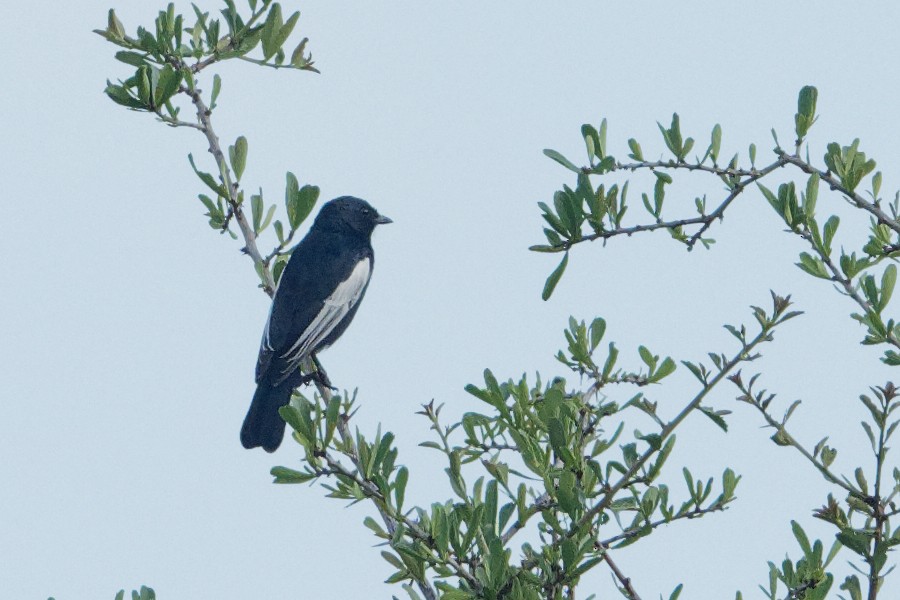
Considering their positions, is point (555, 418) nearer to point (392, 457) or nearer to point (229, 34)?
point (392, 457)

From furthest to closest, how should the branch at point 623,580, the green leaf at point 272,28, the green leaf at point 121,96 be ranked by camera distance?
the green leaf at point 272,28, the green leaf at point 121,96, the branch at point 623,580

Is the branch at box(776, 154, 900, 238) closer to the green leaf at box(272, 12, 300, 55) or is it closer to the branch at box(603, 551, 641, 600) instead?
the branch at box(603, 551, 641, 600)

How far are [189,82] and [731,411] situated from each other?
231 cm

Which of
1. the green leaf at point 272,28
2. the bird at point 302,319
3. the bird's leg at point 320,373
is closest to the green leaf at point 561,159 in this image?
the green leaf at point 272,28

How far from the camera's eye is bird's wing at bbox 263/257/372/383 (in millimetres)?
6117

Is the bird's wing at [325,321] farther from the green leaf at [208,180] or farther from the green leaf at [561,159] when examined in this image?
the green leaf at [561,159]

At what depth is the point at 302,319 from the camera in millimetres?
6215

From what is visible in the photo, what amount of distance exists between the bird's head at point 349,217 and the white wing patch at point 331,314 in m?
0.57

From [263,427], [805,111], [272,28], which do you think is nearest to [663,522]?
[805,111]

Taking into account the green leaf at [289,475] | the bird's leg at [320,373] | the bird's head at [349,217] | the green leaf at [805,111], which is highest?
the bird's head at [349,217]

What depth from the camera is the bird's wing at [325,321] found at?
241 inches

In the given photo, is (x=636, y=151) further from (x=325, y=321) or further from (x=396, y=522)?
(x=325, y=321)

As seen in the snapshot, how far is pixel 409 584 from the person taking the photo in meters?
2.85

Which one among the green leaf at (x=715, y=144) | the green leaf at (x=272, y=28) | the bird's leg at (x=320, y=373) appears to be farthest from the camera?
the bird's leg at (x=320, y=373)
